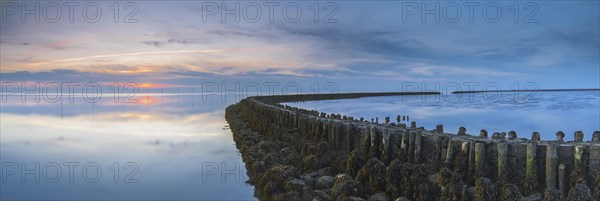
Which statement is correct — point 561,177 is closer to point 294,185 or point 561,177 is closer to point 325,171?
point 294,185

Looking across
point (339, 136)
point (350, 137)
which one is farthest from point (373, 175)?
point (339, 136)

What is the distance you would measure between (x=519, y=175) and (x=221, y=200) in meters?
6.66

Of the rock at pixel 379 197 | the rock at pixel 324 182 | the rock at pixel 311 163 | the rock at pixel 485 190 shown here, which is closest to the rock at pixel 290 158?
the rock at pixel 311 163

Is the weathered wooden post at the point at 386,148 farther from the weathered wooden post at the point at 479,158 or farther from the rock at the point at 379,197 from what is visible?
the weathered wooden post at the point at 479,158

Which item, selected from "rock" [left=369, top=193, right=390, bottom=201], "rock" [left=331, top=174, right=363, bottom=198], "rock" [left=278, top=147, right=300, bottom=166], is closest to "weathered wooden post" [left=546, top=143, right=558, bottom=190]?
"rock" [left=369, top=193, right=390, bottom=201]

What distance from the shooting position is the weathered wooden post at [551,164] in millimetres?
6812

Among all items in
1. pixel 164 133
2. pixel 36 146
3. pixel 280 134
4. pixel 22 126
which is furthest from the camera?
pixel 22 126

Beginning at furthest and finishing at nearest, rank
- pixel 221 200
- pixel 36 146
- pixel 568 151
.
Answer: pixel 36 146 < pixel 221 200 < pixel 568 151

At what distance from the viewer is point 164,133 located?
26531 mm

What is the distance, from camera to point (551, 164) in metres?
6.82

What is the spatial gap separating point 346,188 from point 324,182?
3.44 feet

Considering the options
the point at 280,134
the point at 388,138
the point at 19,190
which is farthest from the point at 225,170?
the point at 388,138

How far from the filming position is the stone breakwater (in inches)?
268

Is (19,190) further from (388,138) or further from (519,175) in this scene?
(519,175)
